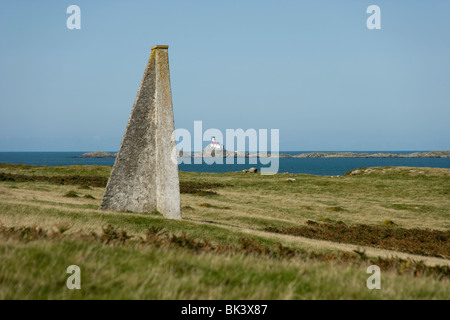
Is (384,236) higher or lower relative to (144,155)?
lower

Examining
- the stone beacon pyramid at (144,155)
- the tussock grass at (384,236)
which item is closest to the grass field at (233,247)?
the tussock grass at (384,236)

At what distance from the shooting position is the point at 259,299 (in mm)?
5934

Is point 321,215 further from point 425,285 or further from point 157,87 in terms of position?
point 425,285

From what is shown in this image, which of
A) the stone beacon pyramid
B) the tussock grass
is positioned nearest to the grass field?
the tussock grass

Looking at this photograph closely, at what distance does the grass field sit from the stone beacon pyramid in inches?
48.4

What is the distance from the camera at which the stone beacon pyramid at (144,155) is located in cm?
2061

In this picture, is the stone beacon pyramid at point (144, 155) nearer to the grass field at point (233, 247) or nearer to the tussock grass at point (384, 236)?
the grass field at point (233, 247)

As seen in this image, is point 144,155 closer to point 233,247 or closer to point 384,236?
point 233,247

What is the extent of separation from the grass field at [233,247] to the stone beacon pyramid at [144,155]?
4.04 feet

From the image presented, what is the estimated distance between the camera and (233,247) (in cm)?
1112

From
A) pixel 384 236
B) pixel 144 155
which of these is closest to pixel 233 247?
pixel 144 155

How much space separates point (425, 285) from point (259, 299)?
3.40 m

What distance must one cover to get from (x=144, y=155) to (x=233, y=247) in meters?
10.9

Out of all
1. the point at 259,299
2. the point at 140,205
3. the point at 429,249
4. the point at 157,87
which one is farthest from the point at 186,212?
the point at 259,299
